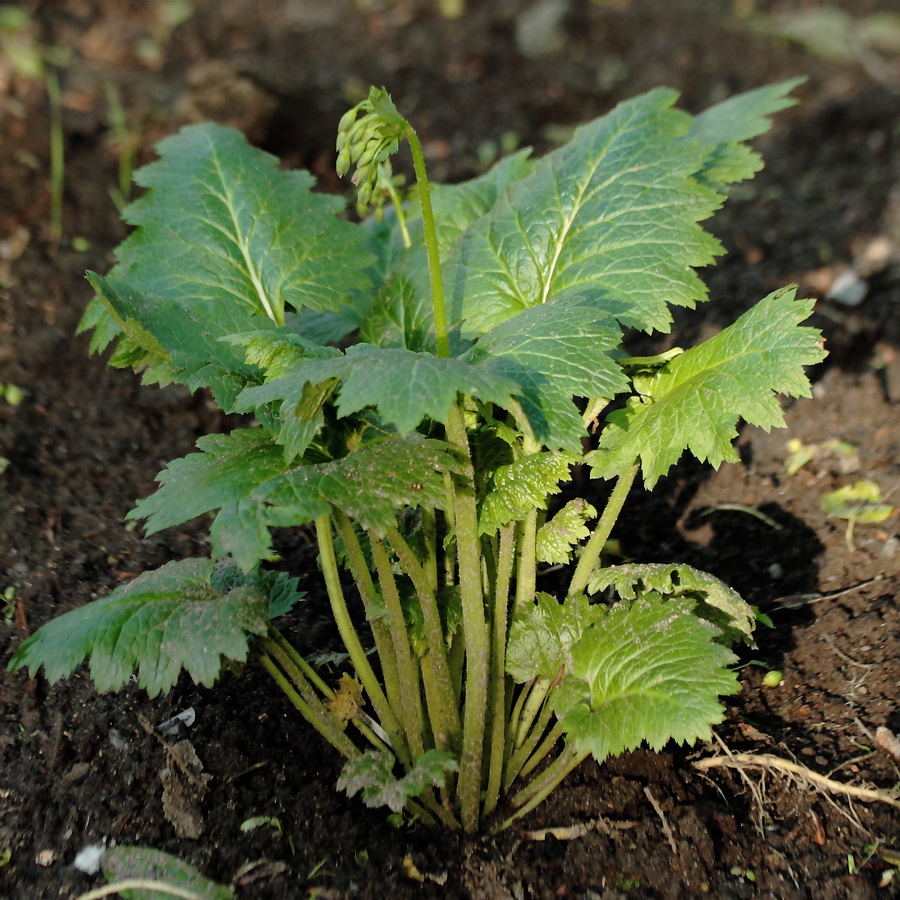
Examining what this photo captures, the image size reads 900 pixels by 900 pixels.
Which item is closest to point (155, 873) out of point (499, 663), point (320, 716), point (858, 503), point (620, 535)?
point (320, 716)

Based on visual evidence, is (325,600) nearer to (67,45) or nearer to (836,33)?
(67,45)

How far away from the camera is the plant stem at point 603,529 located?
76.0 inches

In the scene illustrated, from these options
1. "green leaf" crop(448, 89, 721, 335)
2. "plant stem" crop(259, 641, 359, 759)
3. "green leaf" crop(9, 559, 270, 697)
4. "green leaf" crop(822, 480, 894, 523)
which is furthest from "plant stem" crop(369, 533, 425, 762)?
"green leaf" crop(822, 480, 894, 523)

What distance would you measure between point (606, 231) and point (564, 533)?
717 mm

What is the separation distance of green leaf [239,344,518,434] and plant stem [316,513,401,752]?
0.29m

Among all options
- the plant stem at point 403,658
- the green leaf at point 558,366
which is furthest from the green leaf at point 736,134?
the plant stem at point 403,658

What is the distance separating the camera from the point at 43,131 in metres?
4.57

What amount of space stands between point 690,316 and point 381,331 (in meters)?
1.85

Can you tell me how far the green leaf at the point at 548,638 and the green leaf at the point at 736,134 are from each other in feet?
3.77

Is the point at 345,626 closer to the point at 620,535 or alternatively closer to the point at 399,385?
the point at 399,385

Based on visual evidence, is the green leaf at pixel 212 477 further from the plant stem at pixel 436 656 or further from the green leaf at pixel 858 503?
the green leaf at pixel 858 503

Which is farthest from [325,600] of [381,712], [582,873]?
[582,873]

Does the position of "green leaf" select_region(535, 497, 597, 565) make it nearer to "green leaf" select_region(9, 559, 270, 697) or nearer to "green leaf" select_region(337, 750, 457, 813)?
"green leaf" select_region(337, 750, 457, 813)

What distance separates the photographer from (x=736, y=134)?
235 cm
